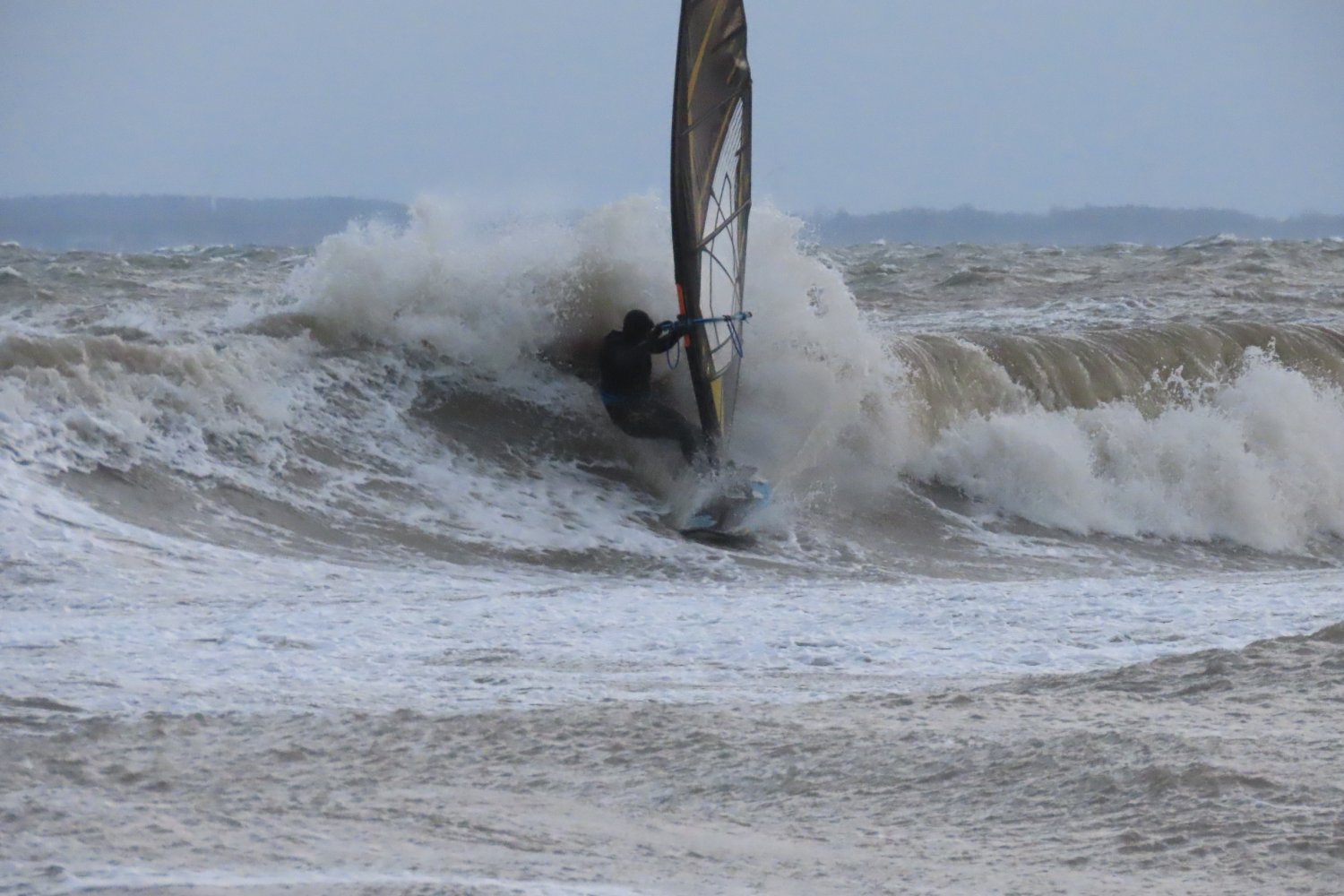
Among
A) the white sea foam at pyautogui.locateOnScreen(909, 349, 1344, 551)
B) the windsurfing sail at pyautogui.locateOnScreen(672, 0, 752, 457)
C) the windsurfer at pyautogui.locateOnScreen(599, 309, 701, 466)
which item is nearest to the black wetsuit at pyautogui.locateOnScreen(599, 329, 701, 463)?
the windsurfer at pyautogui.locateOnScreen(599, 309, 701, 466)

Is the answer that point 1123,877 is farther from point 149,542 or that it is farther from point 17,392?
point 17,392

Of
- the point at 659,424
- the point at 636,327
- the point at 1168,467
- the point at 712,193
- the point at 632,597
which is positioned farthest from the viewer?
the point at 1168,467

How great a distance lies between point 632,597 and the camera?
603cm

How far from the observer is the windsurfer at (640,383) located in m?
8.69

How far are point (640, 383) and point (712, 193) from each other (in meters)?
1.26

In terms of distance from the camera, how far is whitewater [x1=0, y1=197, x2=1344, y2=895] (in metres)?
3.00

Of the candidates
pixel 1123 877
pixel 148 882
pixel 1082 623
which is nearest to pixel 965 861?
pixel 1123 877

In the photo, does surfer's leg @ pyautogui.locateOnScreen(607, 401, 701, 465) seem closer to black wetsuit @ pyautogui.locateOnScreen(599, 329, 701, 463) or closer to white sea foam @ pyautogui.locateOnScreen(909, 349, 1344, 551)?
black wetsuit @ pyautogui.locateOnScreen(599, 329, 701, 463)

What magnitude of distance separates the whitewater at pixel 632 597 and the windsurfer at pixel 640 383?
0.22 m

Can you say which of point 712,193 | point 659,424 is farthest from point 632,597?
point 712,193

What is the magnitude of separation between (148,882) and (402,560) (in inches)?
179

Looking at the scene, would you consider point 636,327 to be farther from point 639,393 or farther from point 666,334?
point 639,393

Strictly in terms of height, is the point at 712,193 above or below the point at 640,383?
above

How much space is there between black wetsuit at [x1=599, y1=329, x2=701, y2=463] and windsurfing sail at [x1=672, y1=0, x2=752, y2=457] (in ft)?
0.49
